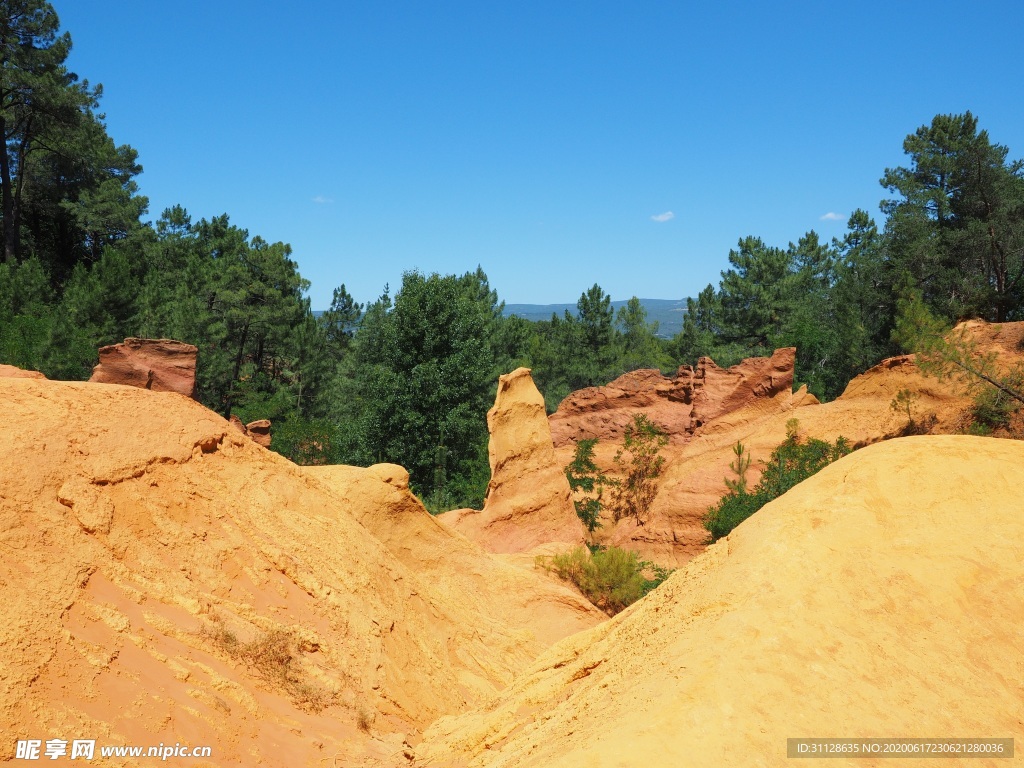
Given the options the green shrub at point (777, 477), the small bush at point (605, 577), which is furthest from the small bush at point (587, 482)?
the small bush at point (605, 577)

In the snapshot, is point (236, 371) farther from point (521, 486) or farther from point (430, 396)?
point (521, 486)

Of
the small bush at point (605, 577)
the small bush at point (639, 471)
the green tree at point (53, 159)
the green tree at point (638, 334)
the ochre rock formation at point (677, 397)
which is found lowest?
the small bush at point (605, 577)

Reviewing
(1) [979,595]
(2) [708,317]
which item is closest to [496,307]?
(2) [708,317]

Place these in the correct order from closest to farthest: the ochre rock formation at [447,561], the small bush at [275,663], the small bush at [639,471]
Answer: the small bush at [275,663] < the ochre rock formation at [447,561] < the small bush at [639,471]

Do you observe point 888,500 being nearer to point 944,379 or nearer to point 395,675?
point 395,675

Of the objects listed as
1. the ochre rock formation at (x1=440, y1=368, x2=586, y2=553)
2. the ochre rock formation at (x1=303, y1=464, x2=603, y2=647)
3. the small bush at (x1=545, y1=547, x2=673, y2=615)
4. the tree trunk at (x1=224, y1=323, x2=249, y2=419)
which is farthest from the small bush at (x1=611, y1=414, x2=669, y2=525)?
the tree trunk at (x1=224, y1=323, x2=249, y2=419)

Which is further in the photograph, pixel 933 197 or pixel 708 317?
pixel 708 317

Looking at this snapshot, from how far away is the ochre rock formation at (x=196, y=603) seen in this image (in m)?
6.36

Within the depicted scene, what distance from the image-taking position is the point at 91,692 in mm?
6152

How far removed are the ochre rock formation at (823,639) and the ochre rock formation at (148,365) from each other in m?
11.7

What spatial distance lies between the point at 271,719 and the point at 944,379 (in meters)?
22.2

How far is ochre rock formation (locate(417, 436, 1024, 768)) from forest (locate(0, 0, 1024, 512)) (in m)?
16.0

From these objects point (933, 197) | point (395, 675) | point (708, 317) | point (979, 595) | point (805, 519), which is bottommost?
point (395, 675)

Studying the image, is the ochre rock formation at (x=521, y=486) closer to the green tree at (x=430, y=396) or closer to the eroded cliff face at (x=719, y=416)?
the eroded cliff face at (x=719, y=416)
